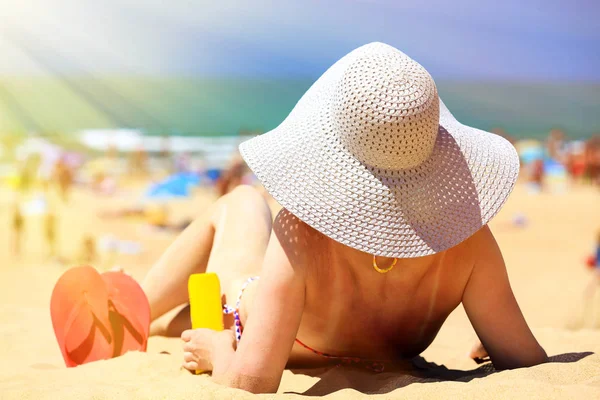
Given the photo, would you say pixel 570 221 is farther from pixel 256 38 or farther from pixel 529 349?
pixel 256 38

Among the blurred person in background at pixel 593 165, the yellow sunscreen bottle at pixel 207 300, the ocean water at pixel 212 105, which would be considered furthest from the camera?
the ocean water at pixel 212 105

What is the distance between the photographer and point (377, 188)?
62.1 inches

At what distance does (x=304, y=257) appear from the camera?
66.7 inches

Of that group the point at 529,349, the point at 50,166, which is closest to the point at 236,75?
the point at 50,166

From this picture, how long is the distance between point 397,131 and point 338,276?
43 centimetres

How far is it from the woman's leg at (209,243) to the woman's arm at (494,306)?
868 mm

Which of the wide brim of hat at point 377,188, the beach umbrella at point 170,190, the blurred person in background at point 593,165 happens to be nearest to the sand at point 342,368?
the wide brim of hat at point 377,188

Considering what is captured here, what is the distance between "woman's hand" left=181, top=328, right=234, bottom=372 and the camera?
1956 mm

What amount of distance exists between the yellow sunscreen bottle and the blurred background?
87 centimetres

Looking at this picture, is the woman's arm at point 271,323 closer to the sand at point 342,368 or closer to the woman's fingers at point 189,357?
the sand at point 342,368

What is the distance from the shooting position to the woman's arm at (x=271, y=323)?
1.67 metres

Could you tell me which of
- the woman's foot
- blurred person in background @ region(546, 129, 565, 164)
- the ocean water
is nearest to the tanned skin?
the woman's foot

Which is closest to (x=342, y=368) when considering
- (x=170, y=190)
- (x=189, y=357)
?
(x=189, y=357)

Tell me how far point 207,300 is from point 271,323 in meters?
0.60
